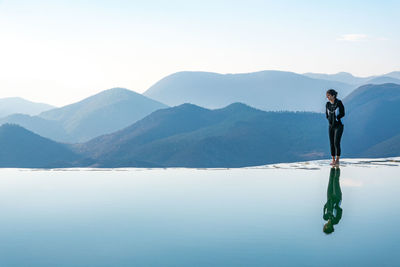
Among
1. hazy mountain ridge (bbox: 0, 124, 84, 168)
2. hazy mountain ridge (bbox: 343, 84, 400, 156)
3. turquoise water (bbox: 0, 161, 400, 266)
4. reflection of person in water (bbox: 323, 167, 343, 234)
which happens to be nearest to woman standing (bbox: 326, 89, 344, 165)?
turquoise water (bbox: 0, 161, 400, 266)

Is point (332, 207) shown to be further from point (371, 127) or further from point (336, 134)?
point (371, 127)

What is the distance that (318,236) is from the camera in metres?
6.62

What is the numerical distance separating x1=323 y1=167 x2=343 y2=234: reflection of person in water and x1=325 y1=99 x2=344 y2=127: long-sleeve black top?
70.1 inches

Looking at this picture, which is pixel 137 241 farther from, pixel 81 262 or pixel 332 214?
pixel 332 214

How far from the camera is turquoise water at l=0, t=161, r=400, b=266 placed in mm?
5785

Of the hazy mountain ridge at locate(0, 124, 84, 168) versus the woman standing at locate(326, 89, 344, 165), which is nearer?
the woman standing at locate(326, 89, 344, 165)

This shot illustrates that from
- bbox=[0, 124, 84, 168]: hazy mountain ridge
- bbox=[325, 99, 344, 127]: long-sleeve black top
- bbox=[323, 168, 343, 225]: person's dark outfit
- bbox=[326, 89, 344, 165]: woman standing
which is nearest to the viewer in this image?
bbox=[323, 168, 343, 225]: person's dark outfit

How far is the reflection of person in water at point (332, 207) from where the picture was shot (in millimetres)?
7361

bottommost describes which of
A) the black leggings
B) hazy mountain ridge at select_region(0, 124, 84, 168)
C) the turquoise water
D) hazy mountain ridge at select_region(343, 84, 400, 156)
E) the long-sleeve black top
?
the turquoise water

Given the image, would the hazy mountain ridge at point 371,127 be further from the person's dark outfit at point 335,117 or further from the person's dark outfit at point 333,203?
the person's dark outfit at point 333,203

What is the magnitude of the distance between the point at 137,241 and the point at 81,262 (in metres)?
1.06

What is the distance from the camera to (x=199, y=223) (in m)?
7.64

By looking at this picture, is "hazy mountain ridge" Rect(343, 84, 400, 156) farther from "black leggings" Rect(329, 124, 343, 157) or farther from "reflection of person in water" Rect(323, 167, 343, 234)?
"reflection of person in water" Rect(323, 167, 343, 234)

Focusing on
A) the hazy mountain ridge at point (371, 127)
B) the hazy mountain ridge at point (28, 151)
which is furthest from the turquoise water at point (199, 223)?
the hazy mountain ridge at point (28, 151)
